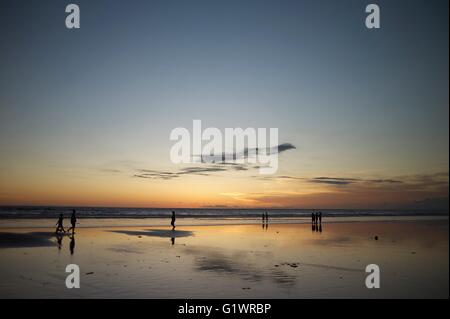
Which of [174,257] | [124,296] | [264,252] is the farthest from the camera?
[264,252]

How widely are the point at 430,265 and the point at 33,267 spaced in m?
23.8

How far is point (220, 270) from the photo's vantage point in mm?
21266

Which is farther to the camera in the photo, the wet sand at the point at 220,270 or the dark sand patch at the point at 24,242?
the dark sand patch at the point at 24,242

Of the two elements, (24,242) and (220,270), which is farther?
(24,242)

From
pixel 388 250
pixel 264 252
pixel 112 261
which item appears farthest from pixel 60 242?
pixel 388 250

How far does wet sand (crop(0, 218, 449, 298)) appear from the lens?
652 inches

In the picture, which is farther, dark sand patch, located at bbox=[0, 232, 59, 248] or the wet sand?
dark sand patch, located at bbox=[0, 232, 59, 248]

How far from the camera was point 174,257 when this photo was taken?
25.4 metres

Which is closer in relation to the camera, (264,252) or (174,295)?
(174,295)

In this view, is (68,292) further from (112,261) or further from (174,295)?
(112,261)

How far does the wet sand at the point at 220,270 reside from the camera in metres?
16.6
